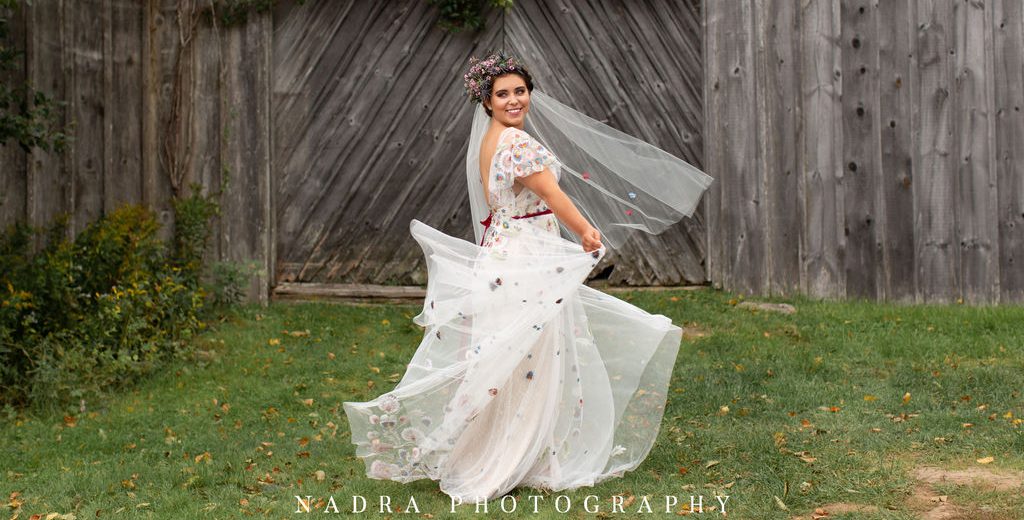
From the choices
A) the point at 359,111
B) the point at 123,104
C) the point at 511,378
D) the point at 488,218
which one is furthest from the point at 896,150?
the point at 123,104

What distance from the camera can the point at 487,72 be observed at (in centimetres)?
457

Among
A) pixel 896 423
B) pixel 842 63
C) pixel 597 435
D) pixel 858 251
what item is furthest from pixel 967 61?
pixel 597 435

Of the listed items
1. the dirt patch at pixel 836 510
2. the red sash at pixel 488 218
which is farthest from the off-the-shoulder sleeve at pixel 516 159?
the dirt patch at pixel 836 510

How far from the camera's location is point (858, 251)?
8.08 m

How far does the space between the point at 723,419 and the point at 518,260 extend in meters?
1.67

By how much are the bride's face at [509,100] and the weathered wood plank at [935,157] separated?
447cm

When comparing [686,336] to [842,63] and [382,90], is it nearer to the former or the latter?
[842,63]

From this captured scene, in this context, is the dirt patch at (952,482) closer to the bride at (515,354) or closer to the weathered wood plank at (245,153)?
the bride at (515,354)

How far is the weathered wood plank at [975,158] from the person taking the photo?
7879 millimetres

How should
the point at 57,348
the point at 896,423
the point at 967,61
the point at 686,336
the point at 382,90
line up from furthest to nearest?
the point at 382,90, the point at 967,61, the point at 686,336, the point at 57,348, the point at 896,423

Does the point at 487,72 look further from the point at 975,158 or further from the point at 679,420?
the point at 975,158

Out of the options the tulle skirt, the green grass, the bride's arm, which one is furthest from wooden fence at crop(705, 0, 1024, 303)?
the bride's arm

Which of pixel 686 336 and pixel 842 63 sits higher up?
pixel 842 63

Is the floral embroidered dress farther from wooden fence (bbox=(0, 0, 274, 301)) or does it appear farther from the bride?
wooden fence (bbox=(0, 0, 274, 301))
